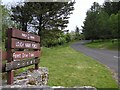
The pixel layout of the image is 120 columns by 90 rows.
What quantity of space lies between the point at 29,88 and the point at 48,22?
63.4 ft

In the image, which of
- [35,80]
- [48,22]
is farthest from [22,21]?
[35,80]

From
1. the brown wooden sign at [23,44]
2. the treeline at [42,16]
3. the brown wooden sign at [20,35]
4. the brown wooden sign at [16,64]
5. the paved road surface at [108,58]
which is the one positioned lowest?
the paved road surface at [108,58]

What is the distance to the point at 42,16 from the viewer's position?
2405cm

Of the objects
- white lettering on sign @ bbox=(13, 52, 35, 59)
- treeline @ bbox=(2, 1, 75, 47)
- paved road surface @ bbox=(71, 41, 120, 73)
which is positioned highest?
treeline @ bbox=(2, 1, 75, 47)

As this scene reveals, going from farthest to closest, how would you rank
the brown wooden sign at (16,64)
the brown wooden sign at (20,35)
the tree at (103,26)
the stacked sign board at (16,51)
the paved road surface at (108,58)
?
1. the tree at (103,26)
2. the paved road surface at (108,58)
3. the brown wooden sign at (20,35)
4. the stacked sign board at (16,51)
5. the brown wooden sign at (16,64)

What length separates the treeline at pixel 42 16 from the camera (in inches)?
918

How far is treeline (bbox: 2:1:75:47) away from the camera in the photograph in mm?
23328

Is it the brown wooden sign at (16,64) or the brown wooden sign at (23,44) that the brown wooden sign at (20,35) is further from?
the brown wooden sign at (16,64)

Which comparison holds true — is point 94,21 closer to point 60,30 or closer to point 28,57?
point 60,30

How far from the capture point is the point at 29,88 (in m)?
5.26

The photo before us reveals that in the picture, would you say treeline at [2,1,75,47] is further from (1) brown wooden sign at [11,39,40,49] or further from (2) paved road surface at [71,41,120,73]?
→ (1) brown wooden sign at [11,39,40,49]

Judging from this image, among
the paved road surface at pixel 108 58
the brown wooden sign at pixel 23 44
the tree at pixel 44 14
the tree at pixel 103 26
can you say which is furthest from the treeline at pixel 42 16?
the tree at pixel 103 26

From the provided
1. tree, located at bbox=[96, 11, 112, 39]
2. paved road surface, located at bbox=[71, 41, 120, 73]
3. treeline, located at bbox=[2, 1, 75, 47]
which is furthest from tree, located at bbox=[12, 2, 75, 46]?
tree, located at bbox=[96, 11, 112, 39]

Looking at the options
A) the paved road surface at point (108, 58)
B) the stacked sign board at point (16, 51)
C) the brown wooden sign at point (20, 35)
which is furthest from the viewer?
the paved road surface at point (108, 58)
